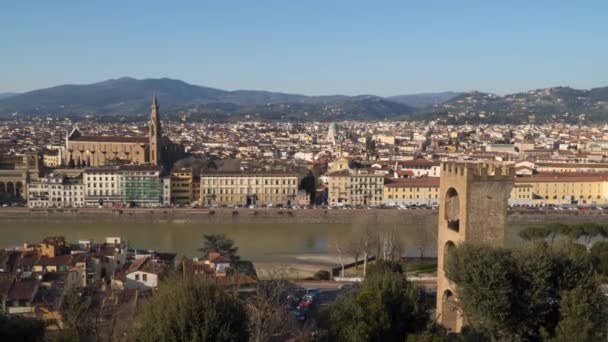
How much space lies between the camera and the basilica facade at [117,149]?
81.4 feet

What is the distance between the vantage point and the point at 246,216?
60.2ft

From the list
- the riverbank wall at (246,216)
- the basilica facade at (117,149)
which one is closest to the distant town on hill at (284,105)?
the basilica facade at (117,149)

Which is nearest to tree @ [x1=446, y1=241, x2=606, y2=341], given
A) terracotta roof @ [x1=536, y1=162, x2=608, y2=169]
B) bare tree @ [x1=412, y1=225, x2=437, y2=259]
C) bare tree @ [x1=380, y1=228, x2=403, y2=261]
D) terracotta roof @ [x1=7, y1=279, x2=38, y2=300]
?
terracotta roof @ [x1=7, y1=279, x2=38, y2=300]

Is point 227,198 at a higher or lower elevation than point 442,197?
lower

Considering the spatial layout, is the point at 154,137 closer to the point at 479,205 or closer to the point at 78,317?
the point at 78,317

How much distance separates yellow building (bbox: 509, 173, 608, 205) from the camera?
20562 mm

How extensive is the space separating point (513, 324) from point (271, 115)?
77871 mm

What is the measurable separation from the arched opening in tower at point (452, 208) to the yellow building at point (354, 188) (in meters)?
13.5

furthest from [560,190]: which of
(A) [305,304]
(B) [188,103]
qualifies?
(B) [188,103]

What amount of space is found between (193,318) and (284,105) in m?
103

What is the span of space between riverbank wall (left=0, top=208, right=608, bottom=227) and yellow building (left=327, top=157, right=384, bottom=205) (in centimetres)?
185

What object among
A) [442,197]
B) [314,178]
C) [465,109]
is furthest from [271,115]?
[442,197]

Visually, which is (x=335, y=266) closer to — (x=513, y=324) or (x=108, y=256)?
(x=108, y=256)

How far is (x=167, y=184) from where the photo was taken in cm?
2006
